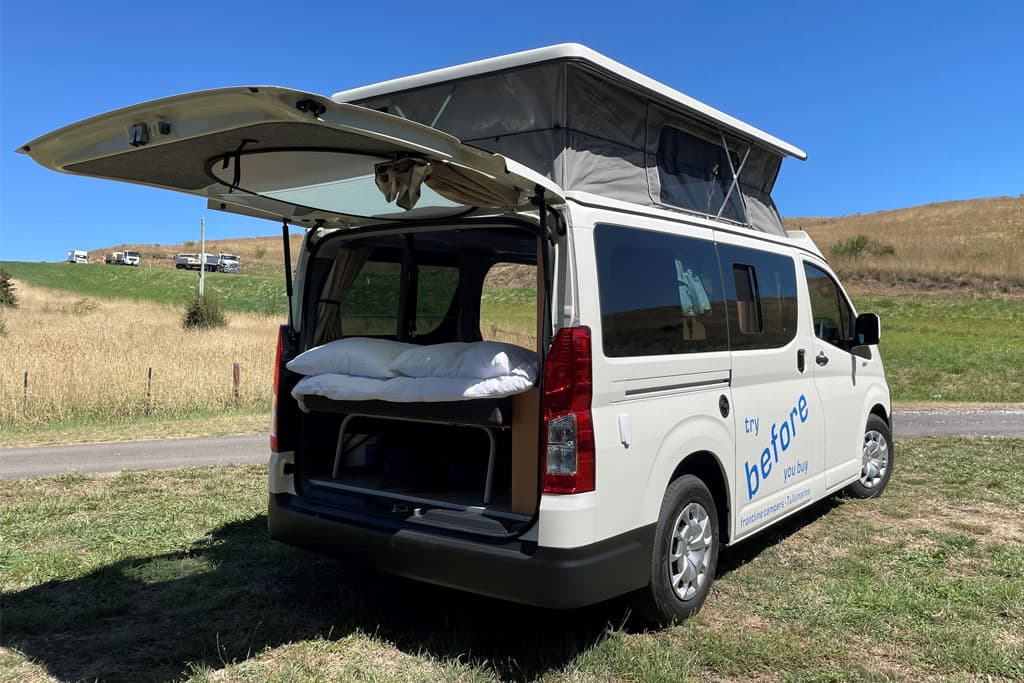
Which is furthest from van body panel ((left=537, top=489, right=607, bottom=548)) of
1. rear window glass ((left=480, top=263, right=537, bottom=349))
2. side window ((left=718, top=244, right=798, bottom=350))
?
side window ((left=718, top=244, right=798, bottom=350))

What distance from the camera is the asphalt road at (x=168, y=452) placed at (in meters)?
8.28

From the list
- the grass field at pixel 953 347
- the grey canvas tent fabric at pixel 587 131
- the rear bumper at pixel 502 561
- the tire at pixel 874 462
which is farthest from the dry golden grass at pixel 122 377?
the grass field at pixel 953 347

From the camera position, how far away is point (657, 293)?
392 centimetres

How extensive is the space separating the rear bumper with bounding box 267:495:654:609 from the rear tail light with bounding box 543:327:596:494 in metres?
0.29

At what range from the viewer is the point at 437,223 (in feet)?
13.5

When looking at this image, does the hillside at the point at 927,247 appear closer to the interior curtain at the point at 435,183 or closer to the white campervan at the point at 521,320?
the white campervan at the point at 521,320

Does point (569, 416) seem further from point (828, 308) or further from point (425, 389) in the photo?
point (828, 308)

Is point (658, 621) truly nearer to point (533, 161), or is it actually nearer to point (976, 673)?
point (976, 673)

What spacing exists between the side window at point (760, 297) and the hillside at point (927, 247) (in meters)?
24.6

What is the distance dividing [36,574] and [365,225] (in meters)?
2.90

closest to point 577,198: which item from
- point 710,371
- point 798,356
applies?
point 710,371

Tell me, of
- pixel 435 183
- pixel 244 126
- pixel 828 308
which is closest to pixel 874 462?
pixel 828 308

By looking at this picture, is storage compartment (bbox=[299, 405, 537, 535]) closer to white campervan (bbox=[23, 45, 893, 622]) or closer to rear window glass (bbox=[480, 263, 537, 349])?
white campervan (bbox=[23, 45, 893, 622])

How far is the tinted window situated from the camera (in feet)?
14.6
